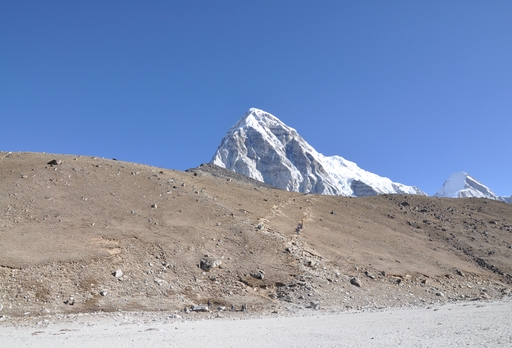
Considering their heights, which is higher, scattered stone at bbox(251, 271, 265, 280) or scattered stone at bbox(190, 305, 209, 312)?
scattered stone at bbox(251, 271, 265, 280)

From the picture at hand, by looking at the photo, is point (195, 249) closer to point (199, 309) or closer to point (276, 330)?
point (199, 309)

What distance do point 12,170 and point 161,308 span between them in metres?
21.0

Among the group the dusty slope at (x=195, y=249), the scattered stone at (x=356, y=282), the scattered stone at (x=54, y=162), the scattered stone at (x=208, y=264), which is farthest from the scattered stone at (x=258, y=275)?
the scattered stone at (x=54, y=162)

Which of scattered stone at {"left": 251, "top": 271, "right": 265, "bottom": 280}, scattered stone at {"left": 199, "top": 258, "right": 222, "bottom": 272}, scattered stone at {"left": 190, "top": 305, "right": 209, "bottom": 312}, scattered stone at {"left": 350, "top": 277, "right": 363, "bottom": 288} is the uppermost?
scattered stone at {"left": 199, "top": 258, "right": 222, "bottom": 272}

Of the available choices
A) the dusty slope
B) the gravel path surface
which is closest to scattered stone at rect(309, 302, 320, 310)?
the dusty slope

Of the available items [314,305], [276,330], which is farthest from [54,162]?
[276,330]

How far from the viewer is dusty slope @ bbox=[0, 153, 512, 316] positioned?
2216 centimetres

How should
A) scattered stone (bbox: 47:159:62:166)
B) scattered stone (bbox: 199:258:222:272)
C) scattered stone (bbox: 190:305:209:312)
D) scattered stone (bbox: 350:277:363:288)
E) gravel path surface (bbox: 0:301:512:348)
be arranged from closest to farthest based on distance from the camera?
gravel path surface (bbox: 0:301:512:348)
scattered stone (bbox: 190:305:209:312)
scattered stone (bbox: 199:258:222:272)
scattered stone (bbox: 350:277:363:288)
scattered stone (bbox: 47:159:62:166)

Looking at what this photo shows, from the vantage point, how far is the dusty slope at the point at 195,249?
872 inches

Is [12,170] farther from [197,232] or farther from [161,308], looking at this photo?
[161,308]

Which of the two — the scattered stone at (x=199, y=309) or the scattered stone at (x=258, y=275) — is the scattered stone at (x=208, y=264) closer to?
the scattered stone at (x=258, y=275)

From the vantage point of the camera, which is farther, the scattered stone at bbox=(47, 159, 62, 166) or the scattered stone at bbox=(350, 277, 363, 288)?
the scattered stone at bbox=(47, 159, 62, 166)

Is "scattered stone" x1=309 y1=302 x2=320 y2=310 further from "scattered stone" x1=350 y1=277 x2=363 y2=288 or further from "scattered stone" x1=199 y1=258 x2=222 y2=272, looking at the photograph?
"scattered stone" x1=199 y1=258 x2=222 y2=272

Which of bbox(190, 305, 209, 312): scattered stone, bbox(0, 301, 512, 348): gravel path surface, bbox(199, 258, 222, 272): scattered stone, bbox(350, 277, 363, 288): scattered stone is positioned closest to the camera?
bbox(0, 301, 512, 348): gravel path surface
